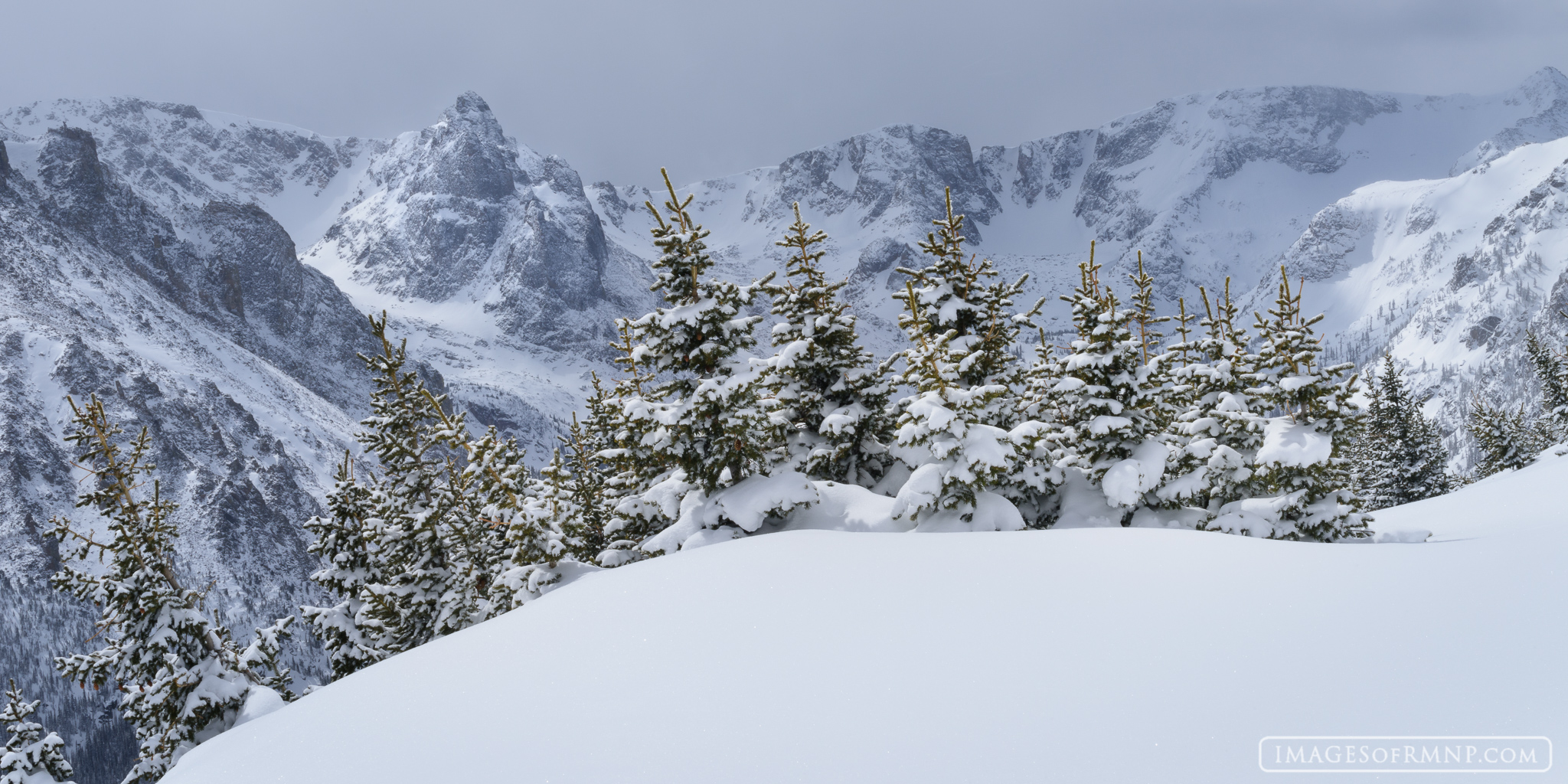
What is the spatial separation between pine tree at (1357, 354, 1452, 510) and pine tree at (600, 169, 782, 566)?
113 feet

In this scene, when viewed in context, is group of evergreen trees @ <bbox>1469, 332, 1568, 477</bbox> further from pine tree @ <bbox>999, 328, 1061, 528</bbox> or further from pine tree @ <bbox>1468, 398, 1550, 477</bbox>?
pine tree @ <bbox>999, 328, 1061, 528</bbox>

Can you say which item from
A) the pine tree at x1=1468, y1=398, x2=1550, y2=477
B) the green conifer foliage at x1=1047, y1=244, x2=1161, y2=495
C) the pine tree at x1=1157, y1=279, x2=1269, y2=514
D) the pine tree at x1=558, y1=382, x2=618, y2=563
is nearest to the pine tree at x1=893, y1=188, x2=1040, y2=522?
the green conifer foliage at x1=1047, y1=244, x2=1161, y2=495

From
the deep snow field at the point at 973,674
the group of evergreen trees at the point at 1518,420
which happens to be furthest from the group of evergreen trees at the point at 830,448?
the group of evergreen trees at the point at 1518,420

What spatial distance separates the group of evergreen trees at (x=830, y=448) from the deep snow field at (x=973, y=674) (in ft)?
A: 15.1

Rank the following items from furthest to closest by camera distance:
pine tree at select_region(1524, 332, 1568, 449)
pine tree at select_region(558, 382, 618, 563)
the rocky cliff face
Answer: the rocky cliff face, pine tree at select_region(1524, 332, 1568, 449), pine tree at select_region(558, 382, 618, 563)

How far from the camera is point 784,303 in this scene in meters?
17.6

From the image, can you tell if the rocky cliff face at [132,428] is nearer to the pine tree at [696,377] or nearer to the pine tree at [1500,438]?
the pine tree at [696,377]

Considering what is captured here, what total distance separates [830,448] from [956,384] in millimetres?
3350

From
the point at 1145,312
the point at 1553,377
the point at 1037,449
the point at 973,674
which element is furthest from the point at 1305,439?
the point at 1553,377

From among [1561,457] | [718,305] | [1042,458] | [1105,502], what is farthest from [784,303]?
[1561,457]

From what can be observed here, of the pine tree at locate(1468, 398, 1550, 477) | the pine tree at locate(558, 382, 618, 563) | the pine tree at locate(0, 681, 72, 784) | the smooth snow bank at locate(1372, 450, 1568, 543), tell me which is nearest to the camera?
the smooth snow bank at locate(1372, 450, 1568, 543)

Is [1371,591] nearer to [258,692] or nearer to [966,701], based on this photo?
[966,701]

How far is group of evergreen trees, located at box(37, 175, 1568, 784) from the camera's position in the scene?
13.8 m

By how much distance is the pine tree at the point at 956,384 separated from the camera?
13.3m
